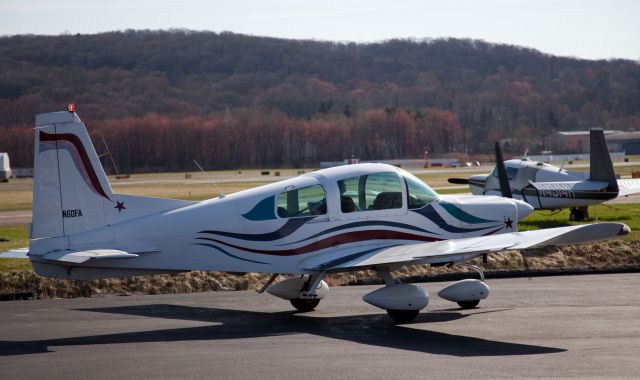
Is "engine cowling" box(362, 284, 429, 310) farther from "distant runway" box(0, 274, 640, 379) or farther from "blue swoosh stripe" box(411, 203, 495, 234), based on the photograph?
"blue swoosh stripe" box(411, 203, 495, 234)

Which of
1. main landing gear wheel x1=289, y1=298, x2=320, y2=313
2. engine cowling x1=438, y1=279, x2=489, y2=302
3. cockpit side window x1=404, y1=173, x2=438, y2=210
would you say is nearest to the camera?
engine cowling x1=438, y1=279, x2=489, y2=302

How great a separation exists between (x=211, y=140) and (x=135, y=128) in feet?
52.4

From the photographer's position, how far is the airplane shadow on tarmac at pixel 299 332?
11055 millimetres

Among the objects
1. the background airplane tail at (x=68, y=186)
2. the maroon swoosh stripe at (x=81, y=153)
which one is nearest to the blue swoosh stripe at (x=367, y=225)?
the background airplane tail at (x=68, y=186)

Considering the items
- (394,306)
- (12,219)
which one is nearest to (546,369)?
(394,306)

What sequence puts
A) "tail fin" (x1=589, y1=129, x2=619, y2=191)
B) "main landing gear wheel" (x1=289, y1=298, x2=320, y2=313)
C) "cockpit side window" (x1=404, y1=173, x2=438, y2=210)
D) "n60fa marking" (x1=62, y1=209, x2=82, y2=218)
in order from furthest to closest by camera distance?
"tail fin" (x1=589, y1=129, x2=619, y2=191)
"main landing gear wheel" (x1=289, y1=298, x2=320, y2=313)
"cockpit side window" (x1=404, y1=173, x2=438, y2=210)
"n60fa marking" (x1=62, y1=209, x2=82, y2=218)

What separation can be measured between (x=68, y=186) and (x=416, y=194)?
4881 mm

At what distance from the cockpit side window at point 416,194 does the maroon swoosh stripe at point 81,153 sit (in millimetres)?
4253

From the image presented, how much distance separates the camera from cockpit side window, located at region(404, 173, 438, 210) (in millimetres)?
13961

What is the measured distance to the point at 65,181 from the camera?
1282cm

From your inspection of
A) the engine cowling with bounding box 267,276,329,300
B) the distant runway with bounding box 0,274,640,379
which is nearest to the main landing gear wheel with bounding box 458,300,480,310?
the distant runway with bounding box 0,274,640,379

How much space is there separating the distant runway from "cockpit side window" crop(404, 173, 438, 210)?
1.58 metres

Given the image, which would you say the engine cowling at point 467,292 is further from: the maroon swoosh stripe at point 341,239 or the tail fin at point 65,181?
the tail fin at point 65,181

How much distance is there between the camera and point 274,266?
13312 millimetres
